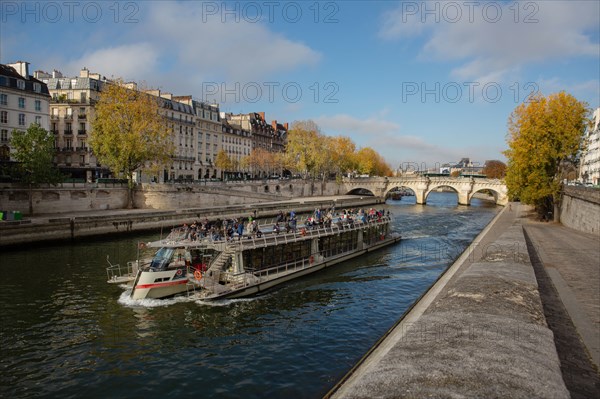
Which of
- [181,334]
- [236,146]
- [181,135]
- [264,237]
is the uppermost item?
[236,146]

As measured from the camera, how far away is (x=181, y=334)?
820 inches

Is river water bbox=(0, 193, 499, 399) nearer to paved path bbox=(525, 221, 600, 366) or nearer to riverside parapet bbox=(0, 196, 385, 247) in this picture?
riverside parapet bbox=(0, 196, 385, 247)

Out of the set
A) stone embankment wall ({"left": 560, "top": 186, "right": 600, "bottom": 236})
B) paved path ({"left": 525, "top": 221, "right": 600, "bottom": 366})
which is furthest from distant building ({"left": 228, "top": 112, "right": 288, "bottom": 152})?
paved path ({"left": 525, "top": 221, "right": 600, "bottom": 366})

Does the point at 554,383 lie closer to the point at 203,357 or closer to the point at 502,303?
the point at 502,303

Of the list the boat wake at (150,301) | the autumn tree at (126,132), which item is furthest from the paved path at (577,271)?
the autumn tree at (126,132)

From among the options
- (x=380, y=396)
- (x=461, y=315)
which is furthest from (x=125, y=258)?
(x=380, y=396)

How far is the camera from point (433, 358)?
12070mm

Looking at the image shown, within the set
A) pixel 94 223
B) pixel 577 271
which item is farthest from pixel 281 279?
pixel 94 223

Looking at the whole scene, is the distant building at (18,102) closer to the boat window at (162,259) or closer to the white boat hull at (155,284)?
the boat window at (162,259)

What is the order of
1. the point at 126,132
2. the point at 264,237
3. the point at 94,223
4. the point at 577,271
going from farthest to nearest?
the point at 126,132 → the point at 94,223 → the point at 264,237 → the point at 577,271

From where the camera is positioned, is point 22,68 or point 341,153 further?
point 341,153

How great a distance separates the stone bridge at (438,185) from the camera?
105812 millimetres

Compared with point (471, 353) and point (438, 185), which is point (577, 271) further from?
point (438, 185)

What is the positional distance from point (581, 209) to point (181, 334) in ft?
154
